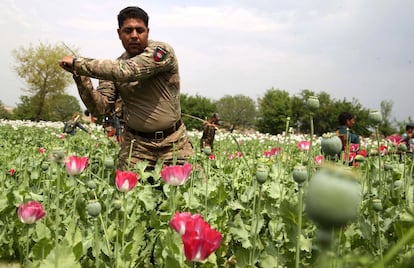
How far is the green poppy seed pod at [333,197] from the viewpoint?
40cm

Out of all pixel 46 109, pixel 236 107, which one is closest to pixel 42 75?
pixel 46 109

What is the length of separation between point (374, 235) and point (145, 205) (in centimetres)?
118

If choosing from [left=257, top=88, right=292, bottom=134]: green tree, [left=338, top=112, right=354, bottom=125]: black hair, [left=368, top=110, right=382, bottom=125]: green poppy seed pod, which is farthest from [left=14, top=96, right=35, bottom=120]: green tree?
[left=368, top=110, right=382, bottom=125]: green poppy seed pod

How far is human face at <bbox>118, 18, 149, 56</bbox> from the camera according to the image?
335cm

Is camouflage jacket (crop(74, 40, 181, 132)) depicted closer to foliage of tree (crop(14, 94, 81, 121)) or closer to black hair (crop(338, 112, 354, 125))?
black hair (crop(338, 112, 354, 125))

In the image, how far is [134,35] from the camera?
3346mm

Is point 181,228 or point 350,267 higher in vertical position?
point 350,267

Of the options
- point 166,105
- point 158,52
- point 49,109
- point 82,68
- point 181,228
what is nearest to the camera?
point 181,228

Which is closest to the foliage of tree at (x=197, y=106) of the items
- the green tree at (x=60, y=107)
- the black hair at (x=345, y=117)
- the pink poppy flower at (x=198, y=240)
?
the green tree at (x=60, y=107)

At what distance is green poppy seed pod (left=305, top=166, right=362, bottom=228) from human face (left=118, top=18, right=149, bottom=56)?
122 inches

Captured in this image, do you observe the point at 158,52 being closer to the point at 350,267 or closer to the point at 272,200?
the point at 272,200

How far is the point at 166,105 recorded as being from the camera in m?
3.51

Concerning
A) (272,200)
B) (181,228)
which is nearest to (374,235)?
(272,200)

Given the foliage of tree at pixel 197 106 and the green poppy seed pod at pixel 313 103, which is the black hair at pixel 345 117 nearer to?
the green poppy seed pod at pixel 313 103
